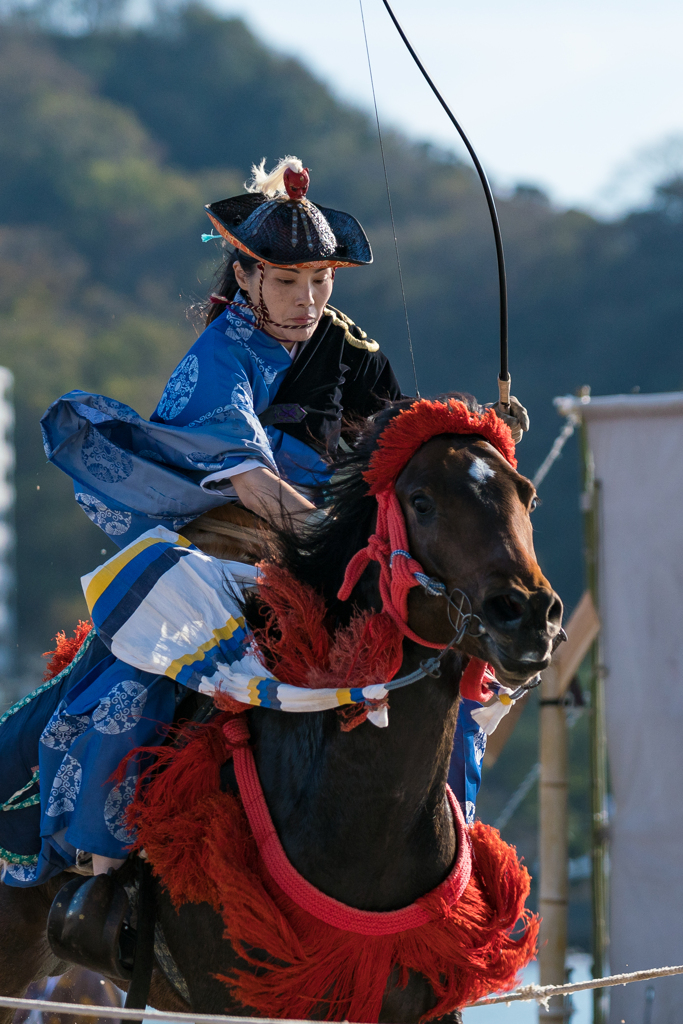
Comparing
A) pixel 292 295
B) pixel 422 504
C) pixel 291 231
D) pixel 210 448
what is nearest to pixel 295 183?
pixel 291 231

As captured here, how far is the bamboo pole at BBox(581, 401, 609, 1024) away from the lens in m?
5.78

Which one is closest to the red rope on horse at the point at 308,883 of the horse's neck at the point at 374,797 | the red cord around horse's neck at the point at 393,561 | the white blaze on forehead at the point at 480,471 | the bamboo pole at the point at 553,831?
the horse's neck at the point at 374,797

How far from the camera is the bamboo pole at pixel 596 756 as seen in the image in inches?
228

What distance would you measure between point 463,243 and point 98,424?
37.9m

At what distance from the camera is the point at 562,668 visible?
566 cm

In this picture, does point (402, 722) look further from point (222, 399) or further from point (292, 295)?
point (292, 295)

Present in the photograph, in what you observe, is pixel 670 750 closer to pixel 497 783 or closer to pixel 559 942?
pixel 559 942

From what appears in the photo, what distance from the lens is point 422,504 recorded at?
7.60 feet

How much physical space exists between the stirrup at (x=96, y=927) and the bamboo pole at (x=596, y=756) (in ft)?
11.4

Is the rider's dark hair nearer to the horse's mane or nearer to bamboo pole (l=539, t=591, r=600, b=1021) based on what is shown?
the horse's mane

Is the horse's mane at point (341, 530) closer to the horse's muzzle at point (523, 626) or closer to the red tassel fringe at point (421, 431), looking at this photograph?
the red tassel fringe at point (421, 431)

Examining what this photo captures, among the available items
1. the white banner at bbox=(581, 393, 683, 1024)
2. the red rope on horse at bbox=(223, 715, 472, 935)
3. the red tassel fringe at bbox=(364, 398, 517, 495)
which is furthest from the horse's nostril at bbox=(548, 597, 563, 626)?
the white banner at bbox=(581, 393, 683, 1024)

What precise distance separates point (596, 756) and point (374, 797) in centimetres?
362

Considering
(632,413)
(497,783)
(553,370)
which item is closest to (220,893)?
(632,413)
